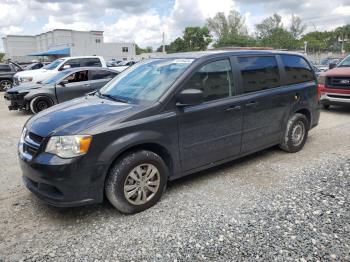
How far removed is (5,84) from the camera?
748 inches

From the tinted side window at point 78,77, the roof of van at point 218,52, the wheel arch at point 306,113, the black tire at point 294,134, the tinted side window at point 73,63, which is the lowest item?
the black tire at point 294,134

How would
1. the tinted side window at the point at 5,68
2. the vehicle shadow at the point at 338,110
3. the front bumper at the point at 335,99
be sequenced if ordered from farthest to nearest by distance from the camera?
the tinted side window at the point at 5,68 < the vehicle shadow at the point at 338,110 < the front bumper at the point at 335,99

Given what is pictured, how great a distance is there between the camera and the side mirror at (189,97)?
3.77 m

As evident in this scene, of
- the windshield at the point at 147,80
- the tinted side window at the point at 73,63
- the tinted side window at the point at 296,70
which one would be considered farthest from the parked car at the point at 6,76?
the tinted side window at the point at 296,70

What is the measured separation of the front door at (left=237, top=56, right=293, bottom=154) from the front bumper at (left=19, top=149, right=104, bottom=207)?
2294mm

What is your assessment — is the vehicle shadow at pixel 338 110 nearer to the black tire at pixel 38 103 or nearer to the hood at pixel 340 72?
the hood at pixel 340 72

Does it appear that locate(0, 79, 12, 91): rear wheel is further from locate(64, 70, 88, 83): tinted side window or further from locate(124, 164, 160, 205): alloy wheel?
locate(124, 164, 160, 205): alloy wheel

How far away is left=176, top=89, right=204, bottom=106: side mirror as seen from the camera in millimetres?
3766

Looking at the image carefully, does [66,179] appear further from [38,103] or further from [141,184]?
[38,103]

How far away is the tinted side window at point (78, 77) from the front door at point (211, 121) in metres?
7.42

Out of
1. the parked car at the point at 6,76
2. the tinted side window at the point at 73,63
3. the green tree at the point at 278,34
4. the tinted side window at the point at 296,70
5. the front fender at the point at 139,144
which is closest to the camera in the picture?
the front fender at the point at 139,144

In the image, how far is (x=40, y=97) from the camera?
10312 mm

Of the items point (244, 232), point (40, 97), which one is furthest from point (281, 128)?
point (40, 97)

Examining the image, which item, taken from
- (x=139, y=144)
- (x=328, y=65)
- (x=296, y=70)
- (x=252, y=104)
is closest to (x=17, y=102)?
(x=139, y=144)
